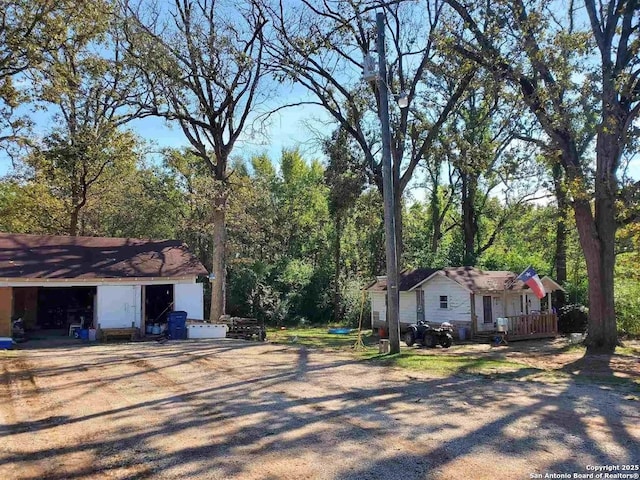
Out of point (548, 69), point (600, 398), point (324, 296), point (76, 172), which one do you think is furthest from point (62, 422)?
point (324, 296)

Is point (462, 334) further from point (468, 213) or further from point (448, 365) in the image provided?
point (468, 213)

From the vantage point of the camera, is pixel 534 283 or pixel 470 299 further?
pixel 470 299

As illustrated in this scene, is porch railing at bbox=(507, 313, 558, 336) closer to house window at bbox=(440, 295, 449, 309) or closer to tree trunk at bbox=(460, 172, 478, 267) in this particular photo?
house window at bbox=(440, 295, 449, 309)

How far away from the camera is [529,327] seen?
24.5 m

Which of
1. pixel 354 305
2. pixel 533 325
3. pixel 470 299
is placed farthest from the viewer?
pixel 354 305

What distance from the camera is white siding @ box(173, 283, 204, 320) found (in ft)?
69.2

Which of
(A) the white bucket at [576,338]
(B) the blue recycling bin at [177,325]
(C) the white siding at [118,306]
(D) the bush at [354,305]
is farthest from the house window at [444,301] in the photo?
(C) the white siding at [118,306]

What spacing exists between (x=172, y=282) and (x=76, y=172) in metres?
12.2

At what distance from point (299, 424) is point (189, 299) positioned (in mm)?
15019

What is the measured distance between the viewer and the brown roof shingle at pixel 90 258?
19.2 metres

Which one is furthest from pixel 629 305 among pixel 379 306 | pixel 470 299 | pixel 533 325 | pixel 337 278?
pixel 337 278

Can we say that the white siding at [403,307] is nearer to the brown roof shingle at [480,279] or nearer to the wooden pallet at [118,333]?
the brown roof shingle at [480,279]

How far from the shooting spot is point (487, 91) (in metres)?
17.7

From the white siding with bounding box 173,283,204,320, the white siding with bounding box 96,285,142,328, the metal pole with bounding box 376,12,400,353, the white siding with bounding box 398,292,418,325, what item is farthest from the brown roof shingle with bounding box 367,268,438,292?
the white siding with bounding box 96,285,142,328
